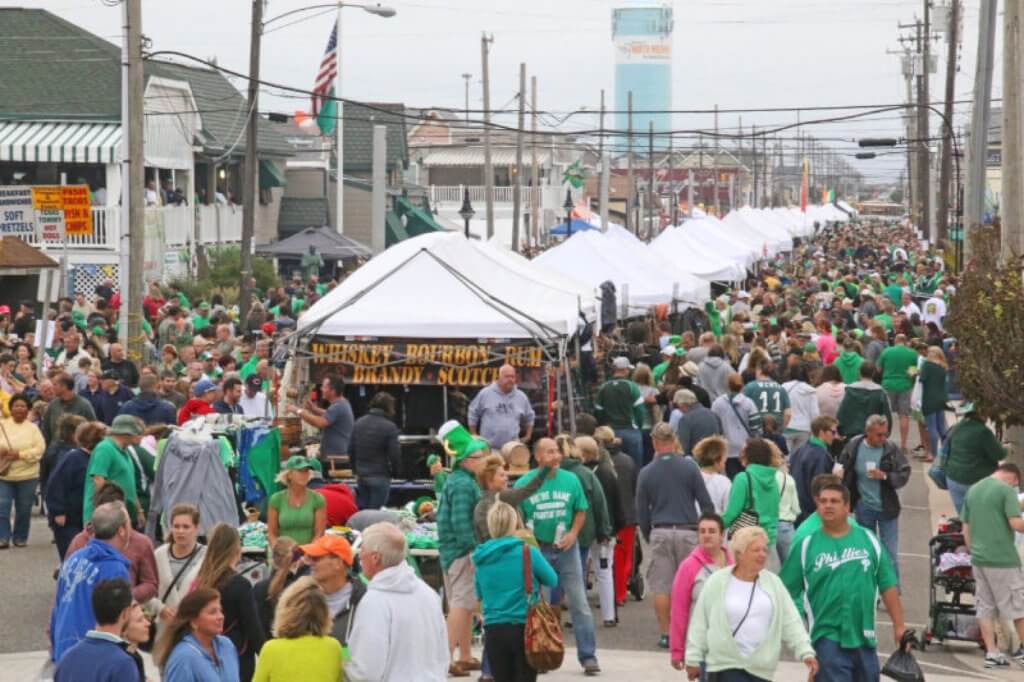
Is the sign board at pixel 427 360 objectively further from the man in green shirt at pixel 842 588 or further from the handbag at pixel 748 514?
the man in green shirt at pixel 842 588

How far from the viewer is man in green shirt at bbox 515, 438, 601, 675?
12547 millimetres

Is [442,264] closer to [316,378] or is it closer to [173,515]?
[316,378]

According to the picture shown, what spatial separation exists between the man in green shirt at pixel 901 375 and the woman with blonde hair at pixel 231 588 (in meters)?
16.4

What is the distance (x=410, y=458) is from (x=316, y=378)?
4.02 feet

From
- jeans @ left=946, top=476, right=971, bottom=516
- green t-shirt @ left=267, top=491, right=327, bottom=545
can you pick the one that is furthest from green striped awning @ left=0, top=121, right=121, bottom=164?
green t-shirt @ left=267, top=491, right=327, bottom=545

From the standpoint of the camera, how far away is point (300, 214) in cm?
6228

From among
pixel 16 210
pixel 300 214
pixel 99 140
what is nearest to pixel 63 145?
pixel 99 140

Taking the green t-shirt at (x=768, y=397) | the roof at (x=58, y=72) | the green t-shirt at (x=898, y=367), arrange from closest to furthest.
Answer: the green t-shirt at (x=768, y=397) → the green t-shirt at (x=898, y=367) → the roof at (x=58, y=72)

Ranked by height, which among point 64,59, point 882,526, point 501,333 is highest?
point 64,59

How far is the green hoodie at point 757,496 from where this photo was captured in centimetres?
1344

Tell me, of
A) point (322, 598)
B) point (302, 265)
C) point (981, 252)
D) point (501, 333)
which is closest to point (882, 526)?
point (981, 252)

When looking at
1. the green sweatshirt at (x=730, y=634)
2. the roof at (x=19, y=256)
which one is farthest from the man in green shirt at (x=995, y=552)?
the roof at (x=19, y=256)

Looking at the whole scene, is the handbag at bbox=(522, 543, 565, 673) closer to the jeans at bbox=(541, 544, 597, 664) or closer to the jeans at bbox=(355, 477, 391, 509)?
the jeans at bbox=(541, 544, 597, 664)

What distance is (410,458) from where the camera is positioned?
1883cm
